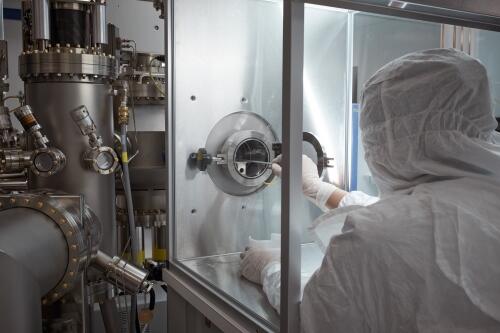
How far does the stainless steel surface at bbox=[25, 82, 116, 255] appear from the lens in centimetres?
135

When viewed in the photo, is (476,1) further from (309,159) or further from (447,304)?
(309,159)

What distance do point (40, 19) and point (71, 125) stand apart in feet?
0.94

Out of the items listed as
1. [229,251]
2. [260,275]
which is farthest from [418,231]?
[229,251]

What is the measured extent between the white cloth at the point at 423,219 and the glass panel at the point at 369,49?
25.5 inches

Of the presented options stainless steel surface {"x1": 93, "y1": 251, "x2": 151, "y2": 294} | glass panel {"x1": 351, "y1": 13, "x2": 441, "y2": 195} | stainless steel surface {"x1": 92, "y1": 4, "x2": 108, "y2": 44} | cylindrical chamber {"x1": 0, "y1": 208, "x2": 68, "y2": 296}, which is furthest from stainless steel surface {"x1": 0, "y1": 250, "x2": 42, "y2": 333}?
glass panel {"x1": 351, "y1": 13, "x2": 441, "y2": 195}

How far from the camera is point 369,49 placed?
5.31ft

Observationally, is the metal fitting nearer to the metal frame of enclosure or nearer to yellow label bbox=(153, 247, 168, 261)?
yellow label bbox=(153, 247, 168, 261)

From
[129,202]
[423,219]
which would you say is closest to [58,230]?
[129,202]

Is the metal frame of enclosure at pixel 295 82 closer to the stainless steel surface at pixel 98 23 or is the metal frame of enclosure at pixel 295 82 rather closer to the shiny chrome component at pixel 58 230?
the shiny chrome component at pixel 58 230

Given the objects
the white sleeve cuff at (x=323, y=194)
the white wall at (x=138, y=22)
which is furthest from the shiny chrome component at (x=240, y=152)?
the white wall at (x=138, y=22)

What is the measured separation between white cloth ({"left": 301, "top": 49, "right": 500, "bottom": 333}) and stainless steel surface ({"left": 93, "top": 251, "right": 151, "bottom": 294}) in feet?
2.19

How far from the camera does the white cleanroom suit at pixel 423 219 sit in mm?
753

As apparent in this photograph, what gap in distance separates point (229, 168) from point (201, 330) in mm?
462

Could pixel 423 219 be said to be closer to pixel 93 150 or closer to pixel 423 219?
pixel 423 219
